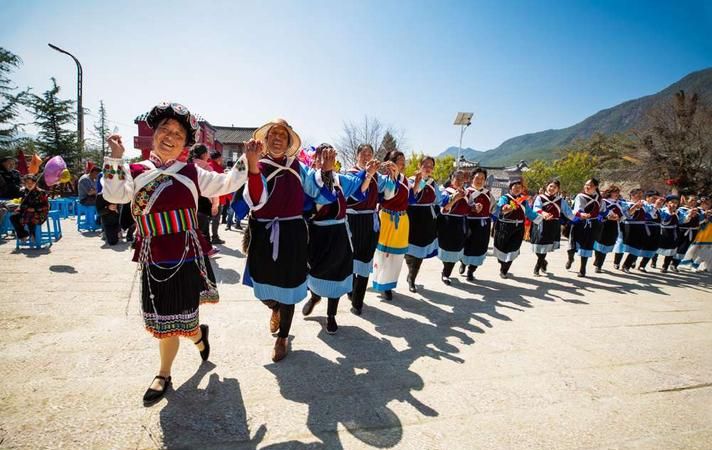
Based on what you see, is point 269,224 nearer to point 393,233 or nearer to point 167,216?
point 167,216

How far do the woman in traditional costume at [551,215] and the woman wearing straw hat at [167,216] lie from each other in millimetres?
6505

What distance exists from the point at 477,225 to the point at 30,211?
866 cm

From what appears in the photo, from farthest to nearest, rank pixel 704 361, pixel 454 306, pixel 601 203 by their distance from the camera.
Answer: pixel 601 203 < pixel 454 306 < pixel 704 361

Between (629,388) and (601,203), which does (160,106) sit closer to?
(629,388)

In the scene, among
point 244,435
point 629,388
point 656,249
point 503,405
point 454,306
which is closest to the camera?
point 244,435

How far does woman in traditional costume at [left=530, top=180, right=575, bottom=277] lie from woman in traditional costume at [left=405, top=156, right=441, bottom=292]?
3020mm

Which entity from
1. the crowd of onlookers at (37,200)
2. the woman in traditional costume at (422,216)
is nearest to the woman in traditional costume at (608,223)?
the woman in traditional costume at (422,216)

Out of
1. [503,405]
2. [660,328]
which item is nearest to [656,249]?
[660,328]

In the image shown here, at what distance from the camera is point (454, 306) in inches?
192

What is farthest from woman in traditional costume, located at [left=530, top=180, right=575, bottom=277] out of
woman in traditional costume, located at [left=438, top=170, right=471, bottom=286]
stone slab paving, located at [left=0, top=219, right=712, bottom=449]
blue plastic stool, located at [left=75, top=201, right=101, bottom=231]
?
blue plastic stool, located at [left=75, top=201, right=101, bottom=231]

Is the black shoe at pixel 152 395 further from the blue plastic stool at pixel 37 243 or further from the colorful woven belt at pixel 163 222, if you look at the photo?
the blue plastic stool at pixel 37 243

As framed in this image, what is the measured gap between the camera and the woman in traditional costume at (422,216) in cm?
522

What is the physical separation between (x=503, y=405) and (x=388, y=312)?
2042mm

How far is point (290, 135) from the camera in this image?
2.89 m
